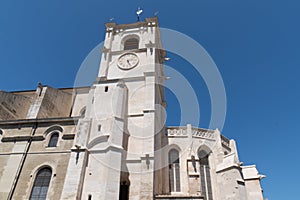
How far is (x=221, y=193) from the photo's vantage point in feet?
49.4

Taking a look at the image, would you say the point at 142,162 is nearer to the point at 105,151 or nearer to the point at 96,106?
the point at 105,151

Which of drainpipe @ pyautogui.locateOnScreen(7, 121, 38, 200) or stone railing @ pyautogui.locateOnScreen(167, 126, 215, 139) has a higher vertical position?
stone railing @ pyautogui.locateOnScreen(167, 126, 215, 139)

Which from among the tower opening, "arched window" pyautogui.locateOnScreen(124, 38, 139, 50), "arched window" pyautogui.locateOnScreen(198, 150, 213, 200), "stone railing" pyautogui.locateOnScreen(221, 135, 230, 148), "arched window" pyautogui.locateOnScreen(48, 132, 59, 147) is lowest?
the tower opening

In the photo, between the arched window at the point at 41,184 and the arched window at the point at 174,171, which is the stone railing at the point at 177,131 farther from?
the arched window at the point at 41,184

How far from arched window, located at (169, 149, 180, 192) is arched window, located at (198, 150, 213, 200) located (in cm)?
189

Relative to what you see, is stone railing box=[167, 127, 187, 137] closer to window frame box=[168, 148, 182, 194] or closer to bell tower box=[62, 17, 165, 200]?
bell tower box=[62, 17, 165, 200]

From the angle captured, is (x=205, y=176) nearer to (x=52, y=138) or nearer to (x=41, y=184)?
(x=41, y=184)

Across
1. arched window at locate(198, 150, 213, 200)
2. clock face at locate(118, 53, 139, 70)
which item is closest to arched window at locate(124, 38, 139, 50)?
clock face at locate(118, 53, 139, 70)

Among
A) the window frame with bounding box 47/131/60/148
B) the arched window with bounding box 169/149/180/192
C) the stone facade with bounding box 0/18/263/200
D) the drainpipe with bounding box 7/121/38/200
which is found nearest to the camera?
the stone facade with bounding box 0/18/263/200

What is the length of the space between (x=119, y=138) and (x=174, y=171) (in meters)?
5.31

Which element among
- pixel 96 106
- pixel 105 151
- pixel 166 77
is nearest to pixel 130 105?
pixel 96 106

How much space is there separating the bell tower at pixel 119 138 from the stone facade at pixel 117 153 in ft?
0.20

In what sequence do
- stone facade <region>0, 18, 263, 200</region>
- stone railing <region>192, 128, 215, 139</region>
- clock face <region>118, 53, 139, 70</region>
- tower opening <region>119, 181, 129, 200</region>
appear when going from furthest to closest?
clock face <region>118, 53, 139, 70</region>, stone railing <region>192, 128, 215, 139</region>, tower opening <region>119, 181, 129, 200</region>, stone facade <region>0, 18, 263, 200</region>

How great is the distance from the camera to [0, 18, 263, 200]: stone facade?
45.5 feet
